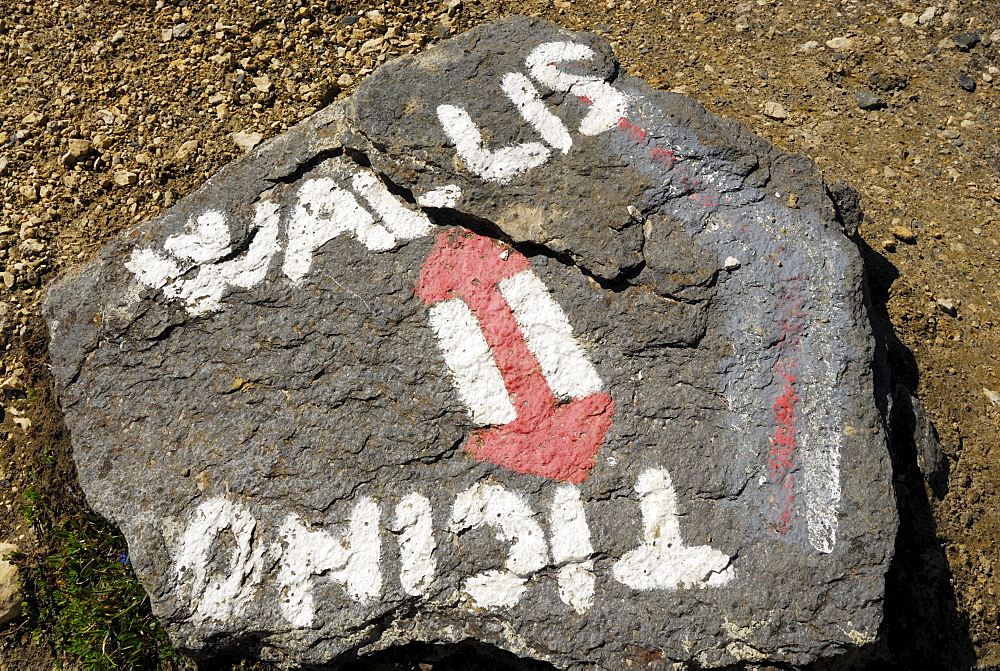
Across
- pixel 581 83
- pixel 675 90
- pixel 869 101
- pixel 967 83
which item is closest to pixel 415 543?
pixel 581 83

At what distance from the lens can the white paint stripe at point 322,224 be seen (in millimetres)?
2059

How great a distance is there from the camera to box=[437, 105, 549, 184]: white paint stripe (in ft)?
6.64

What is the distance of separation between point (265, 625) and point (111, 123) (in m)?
2.11

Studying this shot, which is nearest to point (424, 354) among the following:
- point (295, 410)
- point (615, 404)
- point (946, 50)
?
point (295, 410)

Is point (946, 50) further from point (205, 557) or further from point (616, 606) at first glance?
point (205, 557)

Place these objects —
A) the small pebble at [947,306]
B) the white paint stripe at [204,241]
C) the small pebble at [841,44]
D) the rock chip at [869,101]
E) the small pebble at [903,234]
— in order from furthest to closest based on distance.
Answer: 1. the small pebble at [841,44]
2. the rock chip at [869,101]
3. the small pebble at [903,234]
4. the small pebble at [947,306]
5. the white paint stripe at [204,241]

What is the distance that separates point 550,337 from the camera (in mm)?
1923

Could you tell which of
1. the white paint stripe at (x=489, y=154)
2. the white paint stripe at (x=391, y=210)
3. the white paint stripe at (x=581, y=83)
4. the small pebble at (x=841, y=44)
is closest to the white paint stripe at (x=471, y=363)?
the white paint stripe at (x=391, y=210)

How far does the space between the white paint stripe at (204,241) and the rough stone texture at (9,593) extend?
118cm

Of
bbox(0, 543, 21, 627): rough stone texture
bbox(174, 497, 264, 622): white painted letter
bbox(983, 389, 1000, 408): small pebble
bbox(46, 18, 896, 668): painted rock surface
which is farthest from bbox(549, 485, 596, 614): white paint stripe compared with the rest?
bbox(0, 543, 21, 627): rough stone texture

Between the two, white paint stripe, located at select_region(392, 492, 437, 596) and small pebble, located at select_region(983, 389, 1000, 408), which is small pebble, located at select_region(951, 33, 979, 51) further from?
white paint stripe, located at select_region(392, 492, 437, 596)

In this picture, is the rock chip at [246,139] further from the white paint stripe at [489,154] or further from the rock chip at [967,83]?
the rock chip at [967,83]

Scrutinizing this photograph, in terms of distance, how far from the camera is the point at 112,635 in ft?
7.56

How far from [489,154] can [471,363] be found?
1.92 ft
